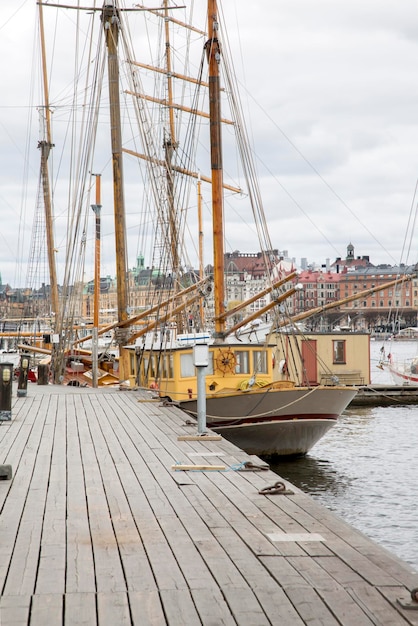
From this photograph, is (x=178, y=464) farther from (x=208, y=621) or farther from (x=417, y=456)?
(x=417, y=456)

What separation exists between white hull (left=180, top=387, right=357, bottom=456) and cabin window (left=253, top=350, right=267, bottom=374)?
4.58 feet

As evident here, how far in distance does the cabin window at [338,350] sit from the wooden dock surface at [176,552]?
41.2 meters

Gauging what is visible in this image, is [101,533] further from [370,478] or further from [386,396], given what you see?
[386,396]

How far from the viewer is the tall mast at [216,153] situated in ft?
86.6

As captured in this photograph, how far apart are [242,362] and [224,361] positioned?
0.54 meters

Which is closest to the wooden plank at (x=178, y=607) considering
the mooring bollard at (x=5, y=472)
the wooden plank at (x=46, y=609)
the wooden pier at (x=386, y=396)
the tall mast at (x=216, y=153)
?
the wooden plank at (x=46, y=609)

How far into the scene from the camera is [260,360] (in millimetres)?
23828

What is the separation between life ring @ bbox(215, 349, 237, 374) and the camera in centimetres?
2375

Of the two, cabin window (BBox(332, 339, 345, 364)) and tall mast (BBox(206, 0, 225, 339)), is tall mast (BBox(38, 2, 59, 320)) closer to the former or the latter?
cabin window (BBox(332, 339, 345, 364))

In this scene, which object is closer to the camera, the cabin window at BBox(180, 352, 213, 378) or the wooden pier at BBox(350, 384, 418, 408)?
the cabin window at BBox(180, 352, 213, 378)

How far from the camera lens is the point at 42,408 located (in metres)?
21.6

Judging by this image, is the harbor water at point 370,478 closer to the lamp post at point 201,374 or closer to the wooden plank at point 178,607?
the lamp post at point 201,374

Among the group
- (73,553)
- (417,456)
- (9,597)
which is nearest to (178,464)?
(73,553)

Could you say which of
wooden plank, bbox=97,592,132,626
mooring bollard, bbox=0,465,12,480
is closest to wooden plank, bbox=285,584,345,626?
wooden plank, bbox=97,592,132,626
